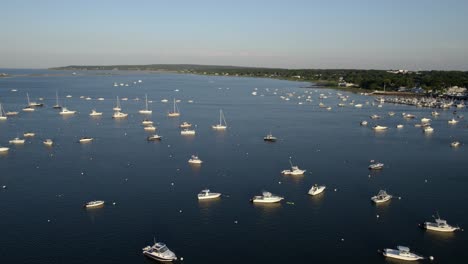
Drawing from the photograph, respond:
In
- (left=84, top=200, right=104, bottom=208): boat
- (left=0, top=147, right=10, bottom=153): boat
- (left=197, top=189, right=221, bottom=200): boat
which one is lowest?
(left=0, top=147, right=10, bottom=153): boat

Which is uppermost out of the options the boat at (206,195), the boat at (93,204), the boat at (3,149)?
the boat at (206,195)

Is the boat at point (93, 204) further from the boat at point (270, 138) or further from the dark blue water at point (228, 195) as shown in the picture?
the boat at point (270, 138)

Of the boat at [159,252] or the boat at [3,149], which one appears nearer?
the boat at [159,252]

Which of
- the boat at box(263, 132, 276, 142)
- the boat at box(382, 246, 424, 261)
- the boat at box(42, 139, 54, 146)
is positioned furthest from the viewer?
the boat at box(263, 132, 276, 142)

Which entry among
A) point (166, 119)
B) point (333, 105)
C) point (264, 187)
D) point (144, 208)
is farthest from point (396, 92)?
point (144, 208)

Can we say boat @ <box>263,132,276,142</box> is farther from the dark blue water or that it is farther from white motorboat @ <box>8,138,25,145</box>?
white motorboat @ <box>8,138,25,145</box>

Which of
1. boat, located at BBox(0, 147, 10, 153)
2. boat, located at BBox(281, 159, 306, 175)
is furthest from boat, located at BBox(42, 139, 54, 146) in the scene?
boat, located at BBox(281, 159, 306, 175)

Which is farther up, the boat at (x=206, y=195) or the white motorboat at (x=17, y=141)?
the boat at (x=206, y=195)

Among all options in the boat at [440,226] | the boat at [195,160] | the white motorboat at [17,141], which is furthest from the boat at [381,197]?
the white motorboat at [17,141]
